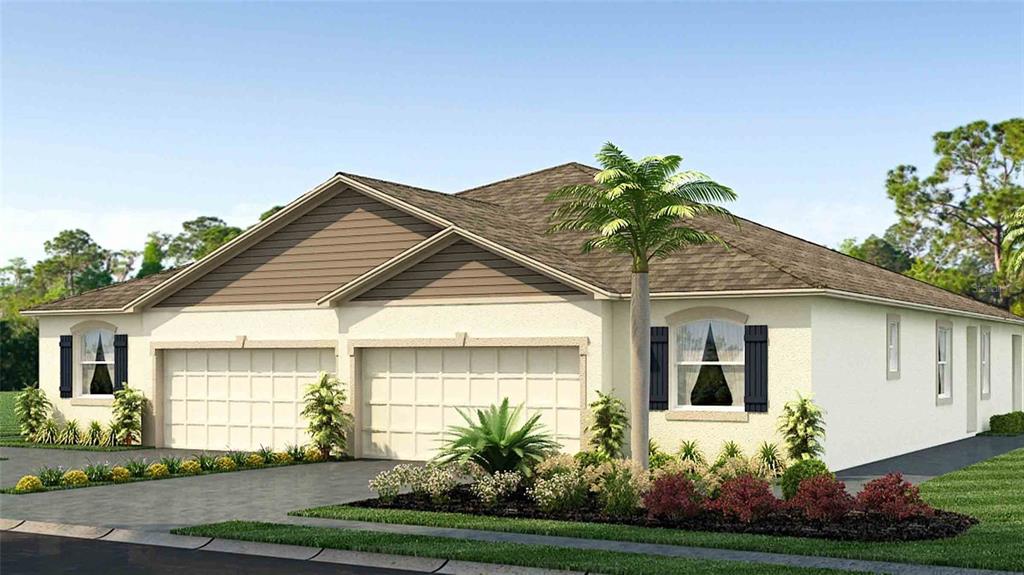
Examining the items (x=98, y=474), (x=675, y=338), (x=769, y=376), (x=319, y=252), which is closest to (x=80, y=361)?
(x=319, y=252)

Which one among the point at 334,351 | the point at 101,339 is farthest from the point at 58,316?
the point at 334,351

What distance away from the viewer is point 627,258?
24.5m

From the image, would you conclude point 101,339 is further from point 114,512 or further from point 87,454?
point 114,512

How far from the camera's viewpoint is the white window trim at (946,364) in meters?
29.2

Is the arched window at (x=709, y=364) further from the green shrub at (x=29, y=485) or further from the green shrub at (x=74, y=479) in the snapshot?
the green shrub at (x=29, y=485)

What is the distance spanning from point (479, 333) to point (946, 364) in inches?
502

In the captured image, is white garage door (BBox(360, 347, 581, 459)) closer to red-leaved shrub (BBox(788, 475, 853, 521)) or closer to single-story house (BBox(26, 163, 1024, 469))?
single-story house (BBox(26, 163, 1024, 469))

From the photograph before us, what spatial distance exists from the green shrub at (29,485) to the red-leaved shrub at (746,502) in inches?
421

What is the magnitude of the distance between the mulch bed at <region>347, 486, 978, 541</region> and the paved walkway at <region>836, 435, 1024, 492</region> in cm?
445

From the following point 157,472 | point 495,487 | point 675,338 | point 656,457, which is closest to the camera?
point 495,487

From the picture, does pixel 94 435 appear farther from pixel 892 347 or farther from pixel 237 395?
pixel 892 347

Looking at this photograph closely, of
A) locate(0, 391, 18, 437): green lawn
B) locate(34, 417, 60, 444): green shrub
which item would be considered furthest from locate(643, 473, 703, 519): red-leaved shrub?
locate(0, 391, 18, 437): green lawn

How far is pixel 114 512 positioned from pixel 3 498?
2742 millimetres

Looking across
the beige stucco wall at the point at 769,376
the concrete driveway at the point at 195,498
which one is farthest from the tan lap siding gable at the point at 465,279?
the concrete driveway at the point at 195,498
